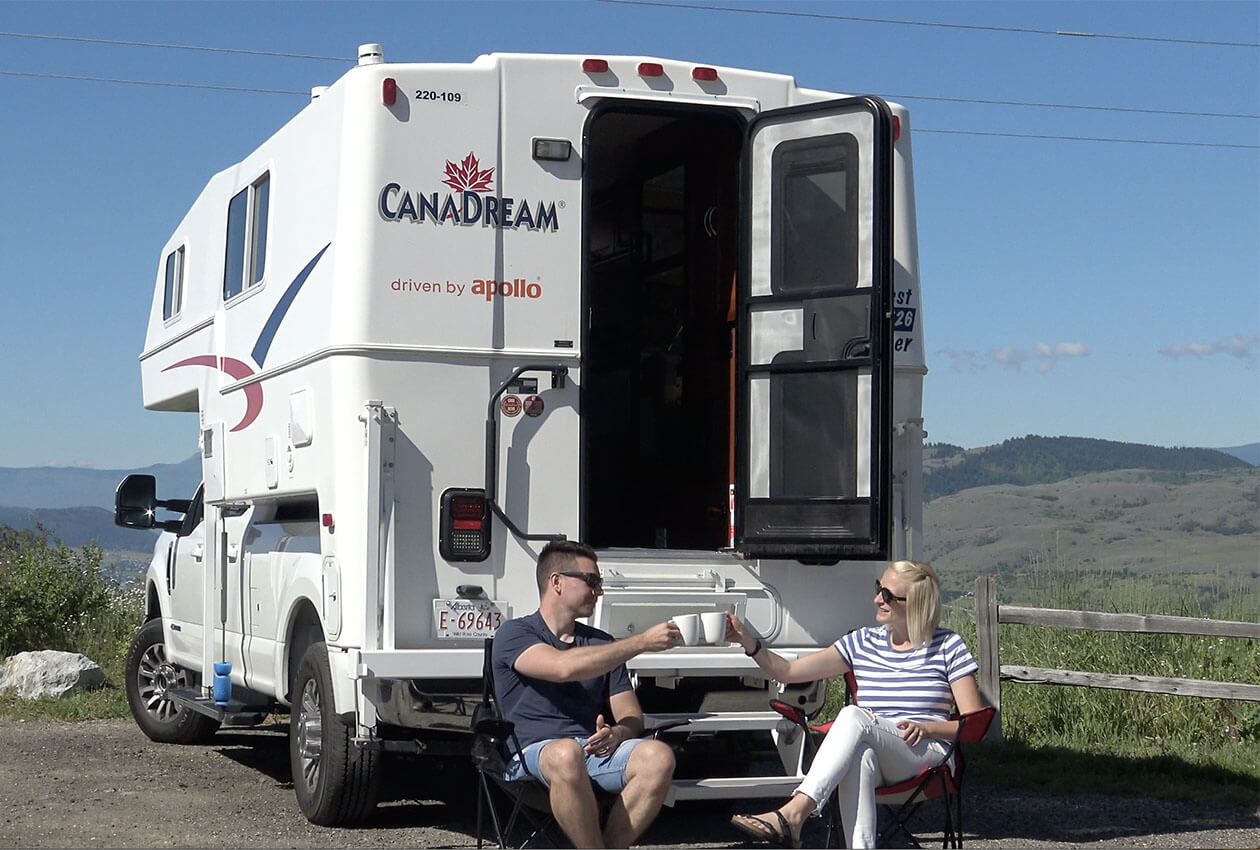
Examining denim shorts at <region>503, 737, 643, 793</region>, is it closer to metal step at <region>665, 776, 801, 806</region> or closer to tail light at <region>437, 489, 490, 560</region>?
metal step at <region>665, 776, 801, 806</region>

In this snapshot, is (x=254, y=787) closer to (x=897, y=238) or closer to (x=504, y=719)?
(x=504, y=719)

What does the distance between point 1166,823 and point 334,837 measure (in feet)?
12.3

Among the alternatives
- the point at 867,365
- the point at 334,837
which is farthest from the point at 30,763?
the point at 867,365

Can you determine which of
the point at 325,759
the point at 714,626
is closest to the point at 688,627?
the point at 714,626

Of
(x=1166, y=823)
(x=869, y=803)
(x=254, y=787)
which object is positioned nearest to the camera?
(x=869, y=803)

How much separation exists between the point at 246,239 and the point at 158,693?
3383mm

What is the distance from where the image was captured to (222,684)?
8.74m

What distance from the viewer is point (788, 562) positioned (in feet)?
23.7

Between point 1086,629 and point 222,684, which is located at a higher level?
point 1086,629

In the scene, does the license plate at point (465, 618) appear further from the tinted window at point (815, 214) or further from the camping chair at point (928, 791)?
the tinted window at point (815, 214)

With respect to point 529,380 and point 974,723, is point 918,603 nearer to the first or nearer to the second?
point 974,723

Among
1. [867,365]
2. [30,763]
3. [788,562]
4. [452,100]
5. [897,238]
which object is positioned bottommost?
[30,763]

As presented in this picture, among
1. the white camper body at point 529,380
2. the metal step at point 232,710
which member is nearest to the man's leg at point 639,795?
the white camper body at point 529,380

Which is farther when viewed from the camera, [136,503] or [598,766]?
[136,503]
